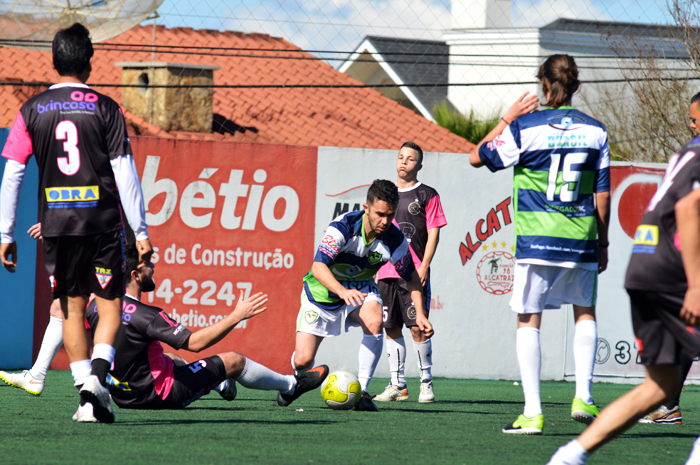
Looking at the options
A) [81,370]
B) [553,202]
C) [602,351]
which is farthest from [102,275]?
[602,351]

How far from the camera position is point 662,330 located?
2982 mm

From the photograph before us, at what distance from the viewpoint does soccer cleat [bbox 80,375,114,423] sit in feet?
13.0

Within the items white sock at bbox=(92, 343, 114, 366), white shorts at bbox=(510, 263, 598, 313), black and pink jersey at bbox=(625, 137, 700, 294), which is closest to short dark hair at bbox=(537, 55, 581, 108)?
white shorts at bbox=(510, 263, 598, 313)

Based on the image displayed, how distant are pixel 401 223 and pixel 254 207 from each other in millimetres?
2557

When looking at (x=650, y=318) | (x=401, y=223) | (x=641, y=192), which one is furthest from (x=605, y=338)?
(x=650, y=318)

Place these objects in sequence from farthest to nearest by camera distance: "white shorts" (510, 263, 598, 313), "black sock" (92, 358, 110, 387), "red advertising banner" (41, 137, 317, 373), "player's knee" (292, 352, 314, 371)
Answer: "red advertising banner" (41, 137, 317, 373) < "player's knee" (292, 352, 314, 371) < "white shorts" (510, 263, 598, 313) < "black sock" (92, 358, 110, 387)

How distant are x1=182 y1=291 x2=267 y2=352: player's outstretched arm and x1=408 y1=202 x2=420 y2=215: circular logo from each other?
2.73m

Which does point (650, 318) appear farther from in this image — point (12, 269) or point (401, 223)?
point (401, 223)

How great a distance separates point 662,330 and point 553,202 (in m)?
1.53

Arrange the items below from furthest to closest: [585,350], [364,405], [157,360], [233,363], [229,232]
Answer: [229,232]
[364,405]
[233,363]
[157,360]
[585,350]

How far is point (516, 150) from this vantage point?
439 centimetres

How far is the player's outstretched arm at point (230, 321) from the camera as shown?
4.36 metres

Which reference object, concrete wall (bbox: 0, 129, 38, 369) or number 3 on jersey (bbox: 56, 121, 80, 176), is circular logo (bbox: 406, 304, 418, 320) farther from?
concrete wall (bbox: 0, 129, 38, 369)

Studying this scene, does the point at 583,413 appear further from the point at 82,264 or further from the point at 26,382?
the point at 26,382
